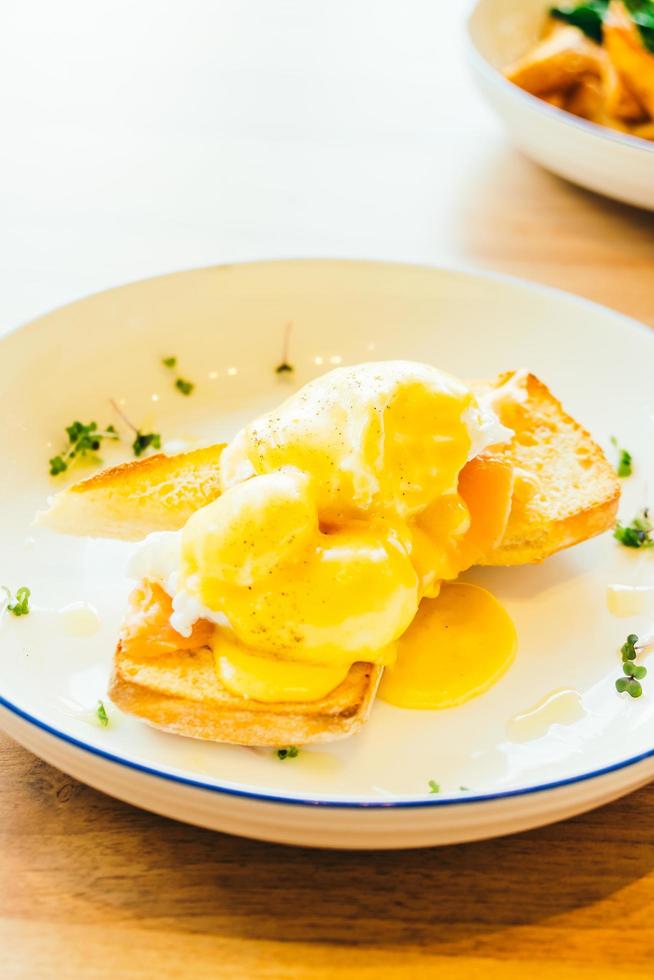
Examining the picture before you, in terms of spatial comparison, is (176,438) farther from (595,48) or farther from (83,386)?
(595,48)

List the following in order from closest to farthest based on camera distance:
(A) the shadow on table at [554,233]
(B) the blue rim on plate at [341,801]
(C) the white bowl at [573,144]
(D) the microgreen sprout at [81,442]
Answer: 1. (B) the blue rim on plate at [341,801]
2. (D) the microgreen sprout at [81,442]
3. (C) the white bowl at [573,144]
4. (A) the shadow on table at [554,233]

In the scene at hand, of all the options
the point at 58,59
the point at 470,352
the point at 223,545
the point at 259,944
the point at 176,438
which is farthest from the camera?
the point at 58,59

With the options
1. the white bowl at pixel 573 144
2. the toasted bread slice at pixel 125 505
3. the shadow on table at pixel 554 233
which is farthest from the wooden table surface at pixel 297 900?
the white bowl at pixel 573 144

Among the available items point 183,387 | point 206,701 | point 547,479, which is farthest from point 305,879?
point 183,387

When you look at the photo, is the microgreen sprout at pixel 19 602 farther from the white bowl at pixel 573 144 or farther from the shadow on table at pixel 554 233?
the white bowl at pixel 573 144

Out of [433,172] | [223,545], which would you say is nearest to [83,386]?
[223,545]

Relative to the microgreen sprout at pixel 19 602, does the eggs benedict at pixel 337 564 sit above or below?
above

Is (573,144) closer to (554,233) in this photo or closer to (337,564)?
(554,233)
